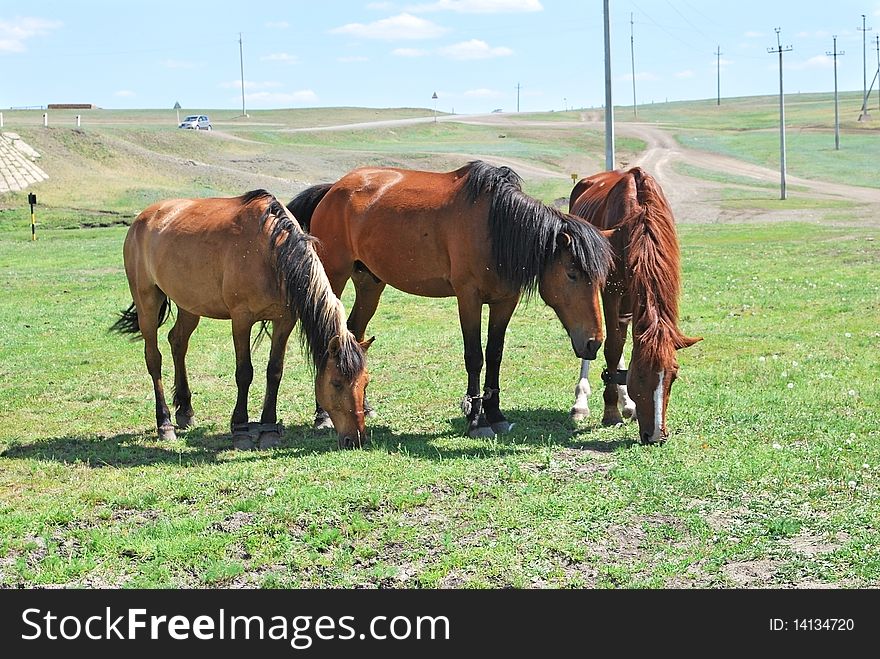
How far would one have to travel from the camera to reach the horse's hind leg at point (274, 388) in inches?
342

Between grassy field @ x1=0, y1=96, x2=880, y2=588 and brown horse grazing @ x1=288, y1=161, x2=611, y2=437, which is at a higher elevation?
brown horse grazing @ x1=288, y1=161, x2=611, y2=437

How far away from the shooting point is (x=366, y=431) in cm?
839

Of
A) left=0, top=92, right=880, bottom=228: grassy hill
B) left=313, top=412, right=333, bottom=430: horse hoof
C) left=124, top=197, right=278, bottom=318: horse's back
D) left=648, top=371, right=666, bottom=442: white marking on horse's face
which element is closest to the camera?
left=648, top=371, right=666, bottom=442: white marking on horse's face

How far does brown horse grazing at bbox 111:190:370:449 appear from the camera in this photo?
8.12 m

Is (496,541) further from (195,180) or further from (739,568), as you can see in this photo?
(195,180)

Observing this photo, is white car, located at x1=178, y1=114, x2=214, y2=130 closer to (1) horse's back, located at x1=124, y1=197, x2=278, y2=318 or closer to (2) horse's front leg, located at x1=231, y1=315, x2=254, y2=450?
(1) horse's back, located at x1=124, y1=197, x2=278, y2=318

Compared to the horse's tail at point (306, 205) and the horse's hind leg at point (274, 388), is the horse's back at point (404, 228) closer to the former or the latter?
the horse's tail at point (306, 205)

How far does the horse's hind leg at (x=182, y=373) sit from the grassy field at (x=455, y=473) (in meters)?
0.23

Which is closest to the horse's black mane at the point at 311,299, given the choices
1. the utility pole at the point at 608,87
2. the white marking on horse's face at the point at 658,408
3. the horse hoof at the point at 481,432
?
the horse hoof at the point at 481,432

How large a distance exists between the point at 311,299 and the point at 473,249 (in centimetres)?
151

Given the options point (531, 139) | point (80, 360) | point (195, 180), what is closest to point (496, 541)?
point (80, 360)

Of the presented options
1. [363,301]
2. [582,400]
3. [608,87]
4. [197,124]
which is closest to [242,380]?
[363,301]

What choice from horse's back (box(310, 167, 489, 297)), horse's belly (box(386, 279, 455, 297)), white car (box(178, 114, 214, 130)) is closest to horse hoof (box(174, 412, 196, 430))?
horse's back (box(310, 167, 489, 297))

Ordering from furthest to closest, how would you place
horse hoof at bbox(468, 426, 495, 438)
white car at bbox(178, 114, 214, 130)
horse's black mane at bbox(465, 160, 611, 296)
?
white car at bbox(178, 114, 214, 130) < horse hoof at bbox(468, 426, 495, 438) < horse's black mane at bbox(465, 160, 611, 296)
